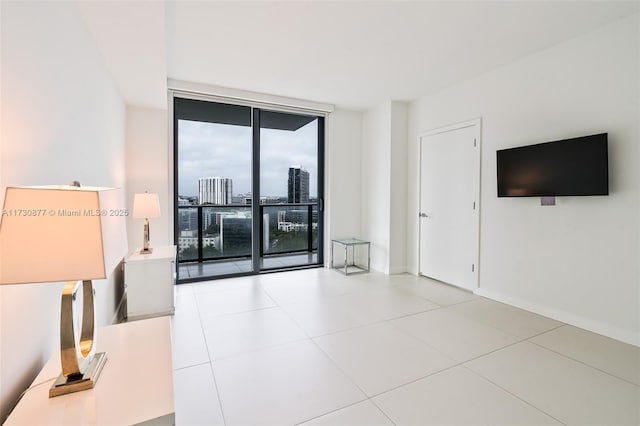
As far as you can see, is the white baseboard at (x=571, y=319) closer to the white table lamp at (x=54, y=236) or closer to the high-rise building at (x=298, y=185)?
the high-rise building at (x=298, y=185)

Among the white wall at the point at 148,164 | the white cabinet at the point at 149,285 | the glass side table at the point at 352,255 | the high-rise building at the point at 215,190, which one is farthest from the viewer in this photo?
the glass side table at the point at 352,255

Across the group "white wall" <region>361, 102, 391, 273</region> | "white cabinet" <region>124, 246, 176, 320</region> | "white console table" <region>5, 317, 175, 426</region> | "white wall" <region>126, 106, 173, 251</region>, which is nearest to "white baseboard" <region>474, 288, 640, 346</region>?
"white wall" <region>361, 102, 391, 273</region>

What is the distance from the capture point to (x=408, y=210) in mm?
4797

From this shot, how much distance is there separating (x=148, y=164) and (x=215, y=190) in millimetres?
1013

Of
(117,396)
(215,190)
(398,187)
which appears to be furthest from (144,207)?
(398,187)

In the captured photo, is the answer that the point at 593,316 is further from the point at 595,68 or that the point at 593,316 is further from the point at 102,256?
the point at 102,256

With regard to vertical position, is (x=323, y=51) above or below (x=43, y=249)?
above

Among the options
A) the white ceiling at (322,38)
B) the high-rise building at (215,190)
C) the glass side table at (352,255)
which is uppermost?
the white ceiling at (322,38)

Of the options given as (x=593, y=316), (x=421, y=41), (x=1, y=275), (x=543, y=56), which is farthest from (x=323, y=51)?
(x=593, y=316)

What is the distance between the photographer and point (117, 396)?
989mm

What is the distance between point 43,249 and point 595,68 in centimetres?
398

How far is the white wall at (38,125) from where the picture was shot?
107 centimetres

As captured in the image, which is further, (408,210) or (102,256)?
(408,210)

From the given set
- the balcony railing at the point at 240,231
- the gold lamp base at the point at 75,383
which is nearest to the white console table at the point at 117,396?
the gold lamp base at the point at 75,383
